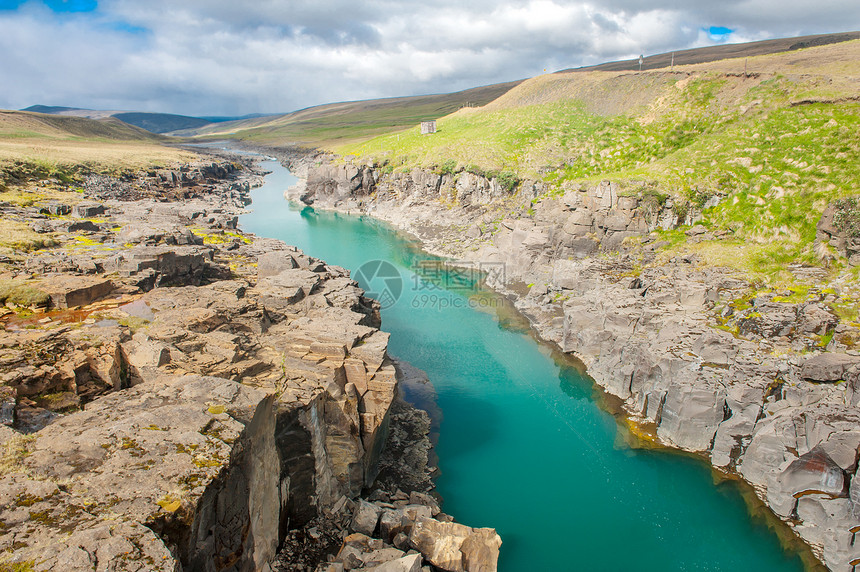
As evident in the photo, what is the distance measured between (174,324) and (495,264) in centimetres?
3508

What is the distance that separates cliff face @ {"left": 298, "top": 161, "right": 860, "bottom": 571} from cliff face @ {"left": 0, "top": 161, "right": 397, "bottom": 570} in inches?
582

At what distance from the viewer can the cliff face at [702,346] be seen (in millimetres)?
19578

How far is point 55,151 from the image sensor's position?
80.7 meters

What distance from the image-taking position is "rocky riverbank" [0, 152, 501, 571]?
30.3 feet

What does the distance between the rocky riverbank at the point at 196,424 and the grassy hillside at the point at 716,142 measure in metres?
26.2

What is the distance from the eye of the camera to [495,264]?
5053cm

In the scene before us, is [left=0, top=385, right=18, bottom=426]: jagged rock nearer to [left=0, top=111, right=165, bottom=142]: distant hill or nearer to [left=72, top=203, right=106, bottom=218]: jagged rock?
[left=72, top=203, right=106, bottom=218]: jagged rock

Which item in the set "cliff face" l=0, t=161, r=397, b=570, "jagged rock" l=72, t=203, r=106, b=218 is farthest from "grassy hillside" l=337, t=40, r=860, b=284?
"jagged rock" l=72, t=203, r=106, b=218

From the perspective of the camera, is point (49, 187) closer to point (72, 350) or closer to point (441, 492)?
point (72, 350)

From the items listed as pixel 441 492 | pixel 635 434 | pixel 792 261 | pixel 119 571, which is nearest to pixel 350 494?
pixel 441 492

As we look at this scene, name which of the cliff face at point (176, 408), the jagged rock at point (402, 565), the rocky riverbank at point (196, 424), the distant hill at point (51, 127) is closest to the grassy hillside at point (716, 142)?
the rocky riverbank at point (196, 424)

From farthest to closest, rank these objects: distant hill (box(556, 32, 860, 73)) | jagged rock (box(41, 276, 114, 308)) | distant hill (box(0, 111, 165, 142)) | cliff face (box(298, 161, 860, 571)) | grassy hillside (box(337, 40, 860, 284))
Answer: distant hill (box(556, 32, 860, 73)) → distant hill (box(0, 111, 165, 142)) → grassy hillside (box(337, 40, 860, 284)) → jagged rock (box(41, 276, 114, 308)) → cliff face (box(298, 161, 860, 571))
